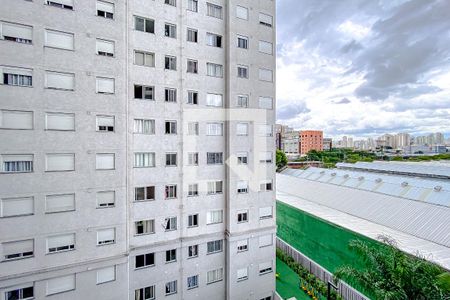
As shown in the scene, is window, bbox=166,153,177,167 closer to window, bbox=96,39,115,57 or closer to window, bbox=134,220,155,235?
window, bbox=134,220,155,235

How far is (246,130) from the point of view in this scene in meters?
17.9

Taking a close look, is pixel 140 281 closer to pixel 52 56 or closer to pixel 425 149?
pixel 52 56

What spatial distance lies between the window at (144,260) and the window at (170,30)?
14146 millimetres

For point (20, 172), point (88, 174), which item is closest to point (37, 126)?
point (20, 172)

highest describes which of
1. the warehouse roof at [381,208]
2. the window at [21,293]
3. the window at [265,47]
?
the window at [265,47]

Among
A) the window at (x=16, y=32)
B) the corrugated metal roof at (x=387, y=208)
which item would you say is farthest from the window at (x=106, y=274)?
the corrugated metal roof at (x=387, y=208)

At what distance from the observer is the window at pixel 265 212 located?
18.4 m

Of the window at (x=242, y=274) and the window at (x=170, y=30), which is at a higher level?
the window at (x=170, y=30)

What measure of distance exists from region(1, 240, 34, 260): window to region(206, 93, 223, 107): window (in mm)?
12820

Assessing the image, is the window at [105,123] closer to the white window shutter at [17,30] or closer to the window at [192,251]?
the white window shutter at [17,30]

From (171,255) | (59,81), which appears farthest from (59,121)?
(171,255)

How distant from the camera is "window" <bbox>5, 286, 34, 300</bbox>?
39.9 ft

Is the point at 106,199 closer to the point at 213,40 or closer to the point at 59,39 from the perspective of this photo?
the point at 59,39

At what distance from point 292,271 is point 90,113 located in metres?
21.1
